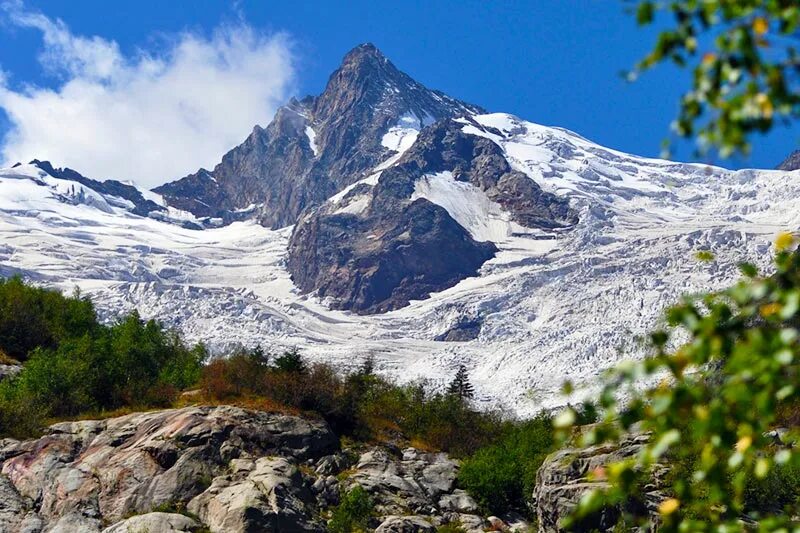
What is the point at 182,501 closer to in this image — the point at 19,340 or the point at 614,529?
the point at 614,529

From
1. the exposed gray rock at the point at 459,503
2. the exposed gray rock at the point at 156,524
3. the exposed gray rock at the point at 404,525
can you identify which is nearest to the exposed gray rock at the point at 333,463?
the exposed gray rock at the point at 459,503

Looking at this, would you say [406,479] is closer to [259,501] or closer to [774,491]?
[259,501]

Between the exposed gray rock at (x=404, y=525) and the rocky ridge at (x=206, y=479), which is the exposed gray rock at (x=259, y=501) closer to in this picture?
the rocky ridge at (x=206, y=479)

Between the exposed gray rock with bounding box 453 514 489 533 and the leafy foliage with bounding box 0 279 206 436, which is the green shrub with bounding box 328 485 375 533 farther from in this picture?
the leafy foliage with bounding box 0 279 206 436

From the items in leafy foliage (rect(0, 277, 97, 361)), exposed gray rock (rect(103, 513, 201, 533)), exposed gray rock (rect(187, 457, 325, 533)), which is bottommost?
exposed gray rock (rect(103, 513, 201, 533))

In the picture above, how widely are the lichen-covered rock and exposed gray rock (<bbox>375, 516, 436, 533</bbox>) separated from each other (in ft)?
17.6

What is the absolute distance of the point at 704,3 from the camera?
14.8 feet

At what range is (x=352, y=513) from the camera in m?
39.5

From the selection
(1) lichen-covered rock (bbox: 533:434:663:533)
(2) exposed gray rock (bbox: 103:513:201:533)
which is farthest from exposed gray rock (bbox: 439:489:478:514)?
(2) exposed gray rock (bbox: 103:513:201:533)

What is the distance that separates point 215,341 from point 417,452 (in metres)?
147

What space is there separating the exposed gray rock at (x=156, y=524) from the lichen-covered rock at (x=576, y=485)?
606 inches

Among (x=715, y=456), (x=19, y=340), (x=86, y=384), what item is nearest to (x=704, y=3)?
(x=715, y=456)

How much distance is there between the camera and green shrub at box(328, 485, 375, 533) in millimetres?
38344

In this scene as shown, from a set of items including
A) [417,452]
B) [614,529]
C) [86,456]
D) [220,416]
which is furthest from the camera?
[417,452]
